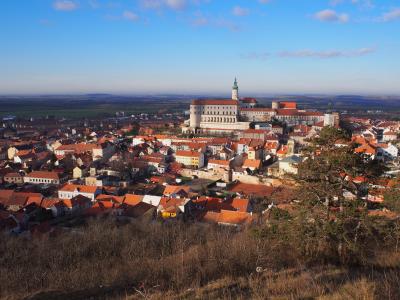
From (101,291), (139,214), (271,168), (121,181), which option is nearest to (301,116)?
(271,168)

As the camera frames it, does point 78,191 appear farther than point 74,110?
No

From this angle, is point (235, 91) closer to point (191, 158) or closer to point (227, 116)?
point (227, 116)

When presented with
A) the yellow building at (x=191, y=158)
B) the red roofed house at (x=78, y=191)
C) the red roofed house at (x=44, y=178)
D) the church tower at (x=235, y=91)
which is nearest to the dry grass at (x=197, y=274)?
the red roofed house at (x=78, y=191)

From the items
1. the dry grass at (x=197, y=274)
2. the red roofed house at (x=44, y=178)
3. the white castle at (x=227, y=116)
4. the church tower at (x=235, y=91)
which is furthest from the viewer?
the church tower at (x=235, y=91)

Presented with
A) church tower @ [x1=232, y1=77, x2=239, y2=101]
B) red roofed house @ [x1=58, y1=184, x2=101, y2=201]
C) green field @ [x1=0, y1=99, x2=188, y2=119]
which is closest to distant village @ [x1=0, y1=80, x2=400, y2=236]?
red roofed house @ [x1=58, y1=184, x2=101, y2=201]

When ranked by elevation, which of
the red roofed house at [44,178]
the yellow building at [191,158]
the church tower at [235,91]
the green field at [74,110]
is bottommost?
the red roofed house at [44,178]

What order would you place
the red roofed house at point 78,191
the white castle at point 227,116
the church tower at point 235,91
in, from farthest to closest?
the church tower at point 235,91 < the white castle at point 227,116 < the red roofed house at point 78,191

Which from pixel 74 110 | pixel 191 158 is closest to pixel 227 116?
pixel 191 158

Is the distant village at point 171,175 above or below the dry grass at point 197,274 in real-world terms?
below

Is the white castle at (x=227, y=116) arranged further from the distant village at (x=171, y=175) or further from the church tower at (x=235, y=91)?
the church tower at (x=235, y=91)
